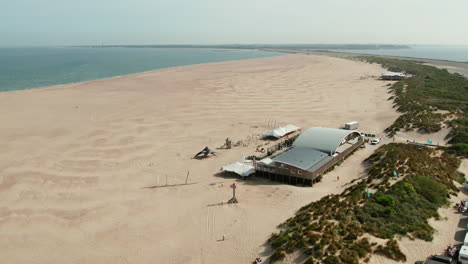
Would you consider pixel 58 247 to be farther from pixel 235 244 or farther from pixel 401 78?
pixel 401 78

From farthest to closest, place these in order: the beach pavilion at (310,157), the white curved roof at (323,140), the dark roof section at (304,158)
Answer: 1. the white curved roof at (323,140)
2. the dark roof section at (304,158)
3. the beach pavilion at (310,157)

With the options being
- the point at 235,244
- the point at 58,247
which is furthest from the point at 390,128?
the point at 58,247

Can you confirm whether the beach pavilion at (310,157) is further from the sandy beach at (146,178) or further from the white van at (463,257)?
the white van at (463,257)

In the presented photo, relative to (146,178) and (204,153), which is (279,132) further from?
(146,178)

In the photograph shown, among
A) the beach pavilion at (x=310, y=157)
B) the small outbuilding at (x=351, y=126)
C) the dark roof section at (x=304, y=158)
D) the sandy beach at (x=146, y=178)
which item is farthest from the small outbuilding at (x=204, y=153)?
the small outbuilding at (x=351, y=126)

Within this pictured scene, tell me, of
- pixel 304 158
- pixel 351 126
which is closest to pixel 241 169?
pixel 304 158

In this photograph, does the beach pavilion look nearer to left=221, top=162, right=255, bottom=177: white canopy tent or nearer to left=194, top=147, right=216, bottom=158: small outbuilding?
left=221, top=162, right=255, bottom=177: white canopy tent
